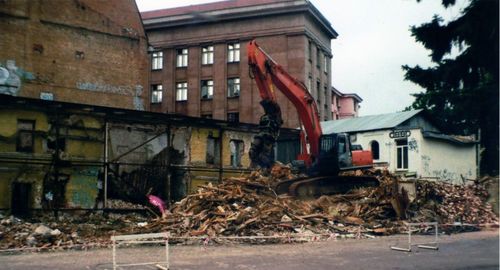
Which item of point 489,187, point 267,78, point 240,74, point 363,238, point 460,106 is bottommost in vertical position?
point 363,238

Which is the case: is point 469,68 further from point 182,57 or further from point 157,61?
point 157,61

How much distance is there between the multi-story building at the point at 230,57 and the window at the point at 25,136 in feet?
66.7

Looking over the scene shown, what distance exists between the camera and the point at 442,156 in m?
31.0

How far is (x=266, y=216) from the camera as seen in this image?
1775 cm

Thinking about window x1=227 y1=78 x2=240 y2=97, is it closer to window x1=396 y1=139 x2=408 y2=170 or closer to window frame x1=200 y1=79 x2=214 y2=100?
window frame x1=200 y1=79 x2=214 y2=100

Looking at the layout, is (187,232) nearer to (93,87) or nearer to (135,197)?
(135,197)

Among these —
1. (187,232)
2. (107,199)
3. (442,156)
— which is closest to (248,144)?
(107,199)

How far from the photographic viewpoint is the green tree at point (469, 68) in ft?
27.2

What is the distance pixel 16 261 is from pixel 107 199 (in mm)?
10922

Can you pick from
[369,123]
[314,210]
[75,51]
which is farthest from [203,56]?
[314,210]

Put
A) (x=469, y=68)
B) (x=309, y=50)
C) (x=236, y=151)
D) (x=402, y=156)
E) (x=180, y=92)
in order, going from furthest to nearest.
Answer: (x=180, y=92) < (x=309, y=50) < (x=402, y=156) < (x=236, y=151) < (x=469, y=68)

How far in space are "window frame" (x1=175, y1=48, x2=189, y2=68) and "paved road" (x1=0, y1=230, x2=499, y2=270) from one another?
33934 millimetres

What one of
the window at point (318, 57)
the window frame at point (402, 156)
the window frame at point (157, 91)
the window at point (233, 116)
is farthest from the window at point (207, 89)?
the window frame at point (402, 156)

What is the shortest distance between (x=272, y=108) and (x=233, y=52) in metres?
24.9
